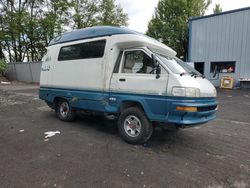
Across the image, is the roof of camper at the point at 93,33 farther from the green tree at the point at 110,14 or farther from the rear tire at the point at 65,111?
the green tree at the point at 110,14

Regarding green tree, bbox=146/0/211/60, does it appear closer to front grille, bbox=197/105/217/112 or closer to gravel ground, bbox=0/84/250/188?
gravel ground, bbox=0/84/250/188

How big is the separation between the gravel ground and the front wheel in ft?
0.61

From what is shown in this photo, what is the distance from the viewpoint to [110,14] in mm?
31328

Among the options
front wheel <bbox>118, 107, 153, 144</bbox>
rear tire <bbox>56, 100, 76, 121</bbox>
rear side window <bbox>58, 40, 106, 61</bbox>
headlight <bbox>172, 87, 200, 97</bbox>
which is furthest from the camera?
rear tire <bbox>56, 100, 76, 121</bbox>

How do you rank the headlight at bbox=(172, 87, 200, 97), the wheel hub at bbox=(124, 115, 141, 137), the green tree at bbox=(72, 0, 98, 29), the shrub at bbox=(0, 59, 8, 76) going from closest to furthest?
the headlight at bbox=(172, 87, 200, 97), the wheel hub at bbox=(124, 115, 141, 137), the shrub at bbox=(0, 59, 8, 76), the green tree at bbox=(72, 0, 98, 29)

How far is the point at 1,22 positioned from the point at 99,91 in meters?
29.8

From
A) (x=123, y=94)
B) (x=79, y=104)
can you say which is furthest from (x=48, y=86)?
(x=123, y=94)

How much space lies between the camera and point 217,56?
16.8 meters

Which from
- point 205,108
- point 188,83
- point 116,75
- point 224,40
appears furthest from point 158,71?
point 224,40

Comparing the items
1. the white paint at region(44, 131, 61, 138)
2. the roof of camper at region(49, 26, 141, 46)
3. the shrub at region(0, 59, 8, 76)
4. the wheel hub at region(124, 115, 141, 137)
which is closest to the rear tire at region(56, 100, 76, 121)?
the white paint at region(44, 131, 61, 138)

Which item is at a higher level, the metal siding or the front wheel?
the metal siding

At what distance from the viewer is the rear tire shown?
6.12 metres

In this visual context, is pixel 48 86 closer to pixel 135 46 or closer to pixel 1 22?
pixel 135 46

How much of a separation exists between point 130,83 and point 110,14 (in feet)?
97.8
